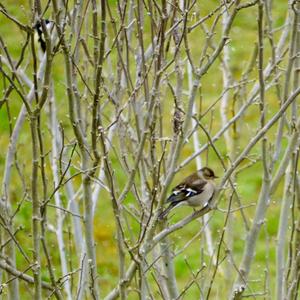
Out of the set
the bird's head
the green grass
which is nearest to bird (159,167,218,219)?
the bird's head

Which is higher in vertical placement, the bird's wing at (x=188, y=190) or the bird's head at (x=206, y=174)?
the bird's head at (x=206, y=174)

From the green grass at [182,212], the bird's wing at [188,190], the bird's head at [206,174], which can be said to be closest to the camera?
the bird's wing at [188,190]

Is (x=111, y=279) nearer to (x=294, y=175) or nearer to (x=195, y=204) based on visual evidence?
(x=195, y=204)

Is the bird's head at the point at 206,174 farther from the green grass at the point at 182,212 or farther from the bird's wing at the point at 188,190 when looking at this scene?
the green grass at the point at 182,212

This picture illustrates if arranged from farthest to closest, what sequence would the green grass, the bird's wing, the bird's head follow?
the green grass, the bird's head, the bird's wing

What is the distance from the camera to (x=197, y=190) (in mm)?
5488

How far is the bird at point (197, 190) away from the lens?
543cm

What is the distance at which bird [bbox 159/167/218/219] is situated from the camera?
5.43m

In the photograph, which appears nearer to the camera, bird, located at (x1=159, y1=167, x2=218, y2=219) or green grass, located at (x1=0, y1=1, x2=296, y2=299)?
bird, located at (x1=159, y1=167, x2=218, y2=219)

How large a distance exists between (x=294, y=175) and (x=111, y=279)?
482 centimetres

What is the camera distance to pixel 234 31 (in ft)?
45.8

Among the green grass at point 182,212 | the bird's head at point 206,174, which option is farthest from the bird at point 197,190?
the green grass at point 182,212

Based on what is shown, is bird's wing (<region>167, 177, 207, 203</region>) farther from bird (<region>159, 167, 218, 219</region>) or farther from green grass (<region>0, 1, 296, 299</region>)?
green grass (<region>0, 1, 296, 299</region>)

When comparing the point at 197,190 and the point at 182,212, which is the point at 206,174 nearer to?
the point at 197,190
